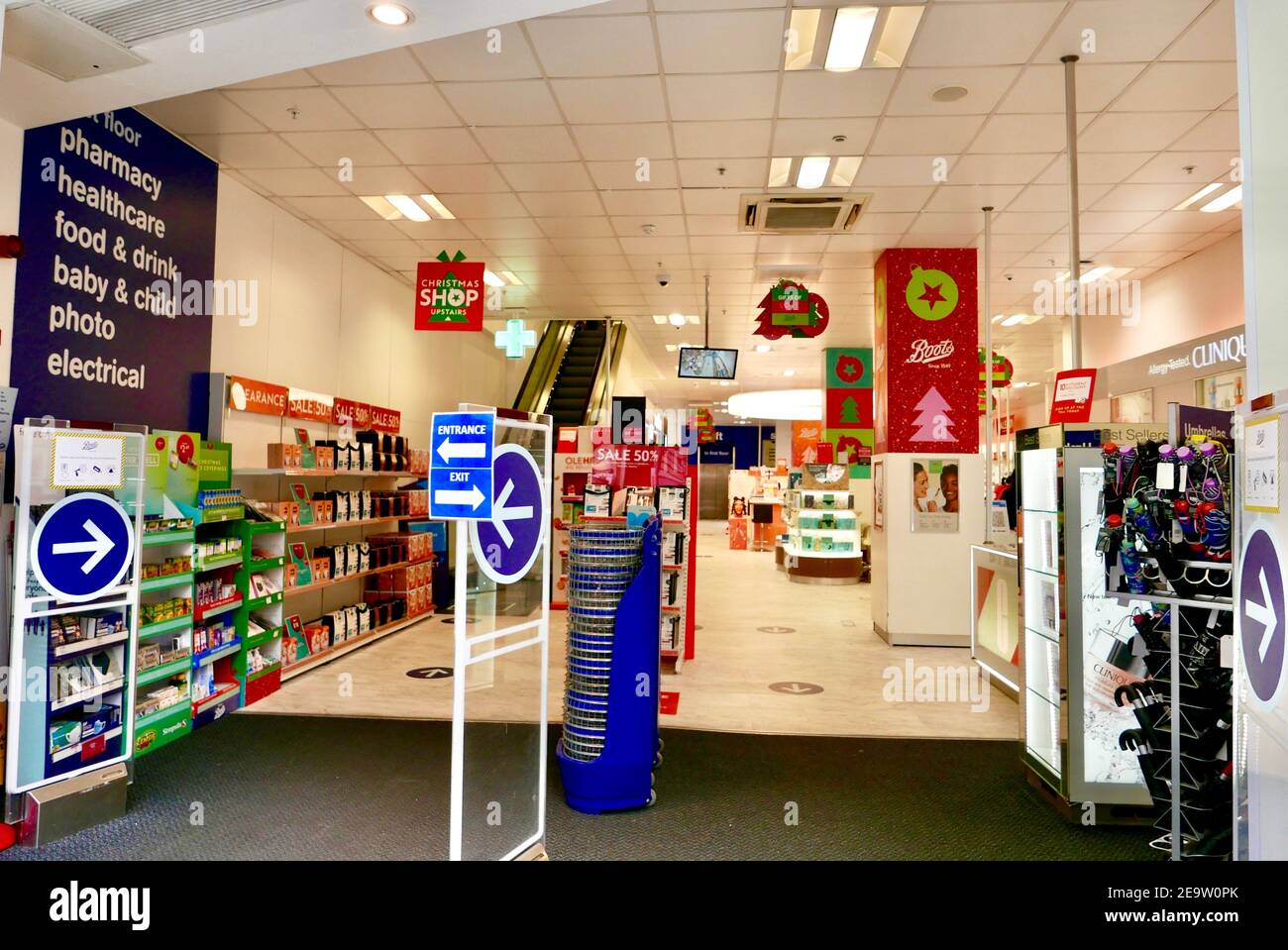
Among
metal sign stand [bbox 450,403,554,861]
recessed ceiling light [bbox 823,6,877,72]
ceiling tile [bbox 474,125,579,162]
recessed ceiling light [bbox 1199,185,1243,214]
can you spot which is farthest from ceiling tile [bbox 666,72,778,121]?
recessed ceiling light [bbox 1199,185,1243,214]

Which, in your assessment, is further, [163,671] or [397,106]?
[397,106]

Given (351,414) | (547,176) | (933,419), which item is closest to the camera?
(547,176)

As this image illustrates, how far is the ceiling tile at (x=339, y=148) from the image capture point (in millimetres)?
5316

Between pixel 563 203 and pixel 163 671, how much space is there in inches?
182

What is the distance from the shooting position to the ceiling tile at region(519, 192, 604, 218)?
6453 mm

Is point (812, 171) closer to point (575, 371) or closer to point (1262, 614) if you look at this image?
point (1262, 614)

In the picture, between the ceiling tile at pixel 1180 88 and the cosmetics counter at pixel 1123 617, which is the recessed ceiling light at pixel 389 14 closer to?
the cosmetics counter at pixel 1123 617

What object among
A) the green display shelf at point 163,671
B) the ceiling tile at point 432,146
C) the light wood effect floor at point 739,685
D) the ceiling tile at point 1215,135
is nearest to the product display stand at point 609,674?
the light wood effect floor at point 739,685

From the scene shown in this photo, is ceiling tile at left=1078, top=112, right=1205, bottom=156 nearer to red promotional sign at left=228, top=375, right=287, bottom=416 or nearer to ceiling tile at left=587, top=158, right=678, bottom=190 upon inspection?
ceiling tile at left=587, top=158, right=678, bottom=190

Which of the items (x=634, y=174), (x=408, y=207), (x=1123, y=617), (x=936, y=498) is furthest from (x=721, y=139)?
(x=936, y=498)

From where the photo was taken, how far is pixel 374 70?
14.7 feet

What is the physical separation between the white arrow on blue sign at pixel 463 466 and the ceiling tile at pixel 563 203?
4.40m

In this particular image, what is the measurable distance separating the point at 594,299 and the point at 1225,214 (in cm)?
673
